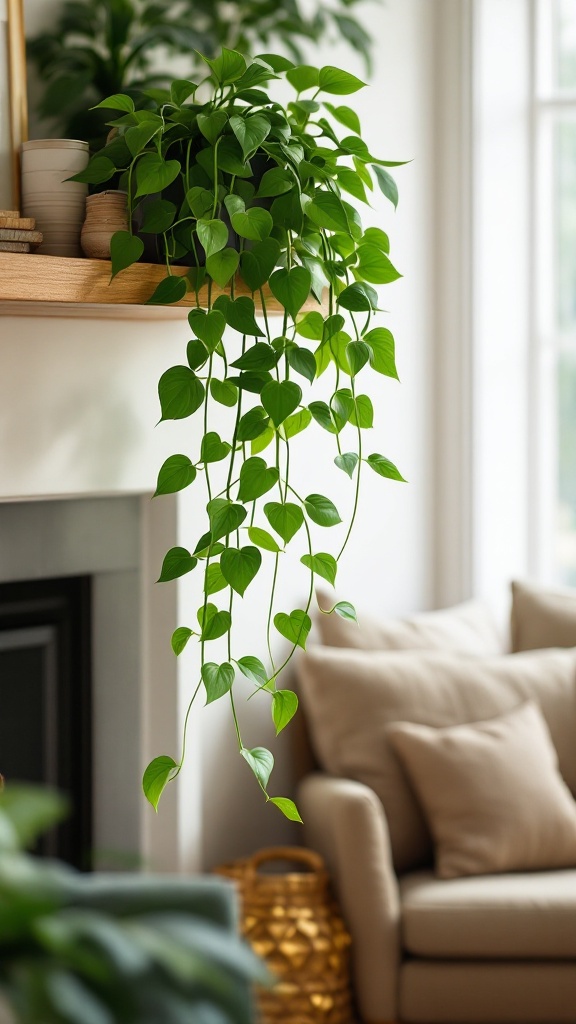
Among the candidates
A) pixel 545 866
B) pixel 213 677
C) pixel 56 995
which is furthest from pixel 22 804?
pixel 545 866

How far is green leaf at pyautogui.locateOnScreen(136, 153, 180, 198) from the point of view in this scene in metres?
1.86

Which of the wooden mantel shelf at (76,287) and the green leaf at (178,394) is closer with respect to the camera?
the wooden mantel shelf at (76,287)

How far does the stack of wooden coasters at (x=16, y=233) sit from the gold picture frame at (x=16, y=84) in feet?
0.61

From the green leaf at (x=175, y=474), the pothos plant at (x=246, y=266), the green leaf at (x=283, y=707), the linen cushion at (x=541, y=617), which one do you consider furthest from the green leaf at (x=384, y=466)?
the linen cushion at (x=541, y=617)

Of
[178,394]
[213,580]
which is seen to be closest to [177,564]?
[213,580]

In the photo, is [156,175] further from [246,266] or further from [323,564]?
[323,564]

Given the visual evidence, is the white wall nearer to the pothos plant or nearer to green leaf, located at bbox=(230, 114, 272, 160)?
Answer: the pothos plant

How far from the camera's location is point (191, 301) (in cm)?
201

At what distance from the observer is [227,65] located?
6.25 feet

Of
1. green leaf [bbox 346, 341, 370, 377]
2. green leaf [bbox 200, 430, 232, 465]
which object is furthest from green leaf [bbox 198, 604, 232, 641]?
green leaf [bbox 346, 341, 370, 377]

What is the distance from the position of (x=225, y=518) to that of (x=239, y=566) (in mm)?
83

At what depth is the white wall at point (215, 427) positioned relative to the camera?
212 cm

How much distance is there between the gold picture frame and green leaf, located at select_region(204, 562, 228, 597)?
2.36 feet

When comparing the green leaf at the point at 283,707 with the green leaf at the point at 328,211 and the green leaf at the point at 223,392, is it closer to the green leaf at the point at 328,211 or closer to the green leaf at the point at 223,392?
the green leaf at the point at 223,392
